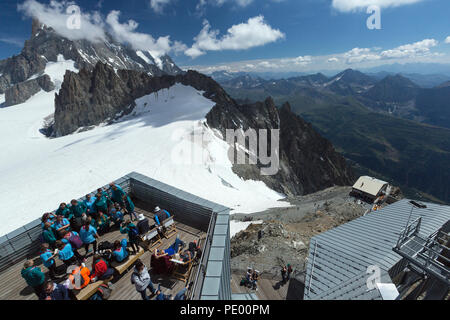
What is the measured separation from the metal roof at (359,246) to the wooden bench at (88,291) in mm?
8745

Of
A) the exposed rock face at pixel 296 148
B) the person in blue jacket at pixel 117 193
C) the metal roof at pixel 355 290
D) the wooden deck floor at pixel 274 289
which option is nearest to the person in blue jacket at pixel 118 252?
the person in blue jacket at pixel 117 193

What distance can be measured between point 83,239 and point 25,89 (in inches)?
9232

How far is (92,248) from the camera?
9.46 m

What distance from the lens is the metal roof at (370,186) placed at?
123 ft

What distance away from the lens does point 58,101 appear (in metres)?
103

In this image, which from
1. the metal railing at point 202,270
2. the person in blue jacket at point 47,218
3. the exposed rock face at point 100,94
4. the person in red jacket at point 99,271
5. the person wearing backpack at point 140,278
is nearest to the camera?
the metal railing at point 202,270

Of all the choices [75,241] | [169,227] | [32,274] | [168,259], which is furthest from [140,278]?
[75,241]

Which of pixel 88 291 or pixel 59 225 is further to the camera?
pixel 59 225

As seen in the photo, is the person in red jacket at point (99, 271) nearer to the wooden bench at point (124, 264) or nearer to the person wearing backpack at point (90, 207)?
the wooden bench at point (124, 264)

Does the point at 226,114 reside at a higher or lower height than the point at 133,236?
higher

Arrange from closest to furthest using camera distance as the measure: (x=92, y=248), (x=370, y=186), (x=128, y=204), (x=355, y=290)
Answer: (x=355, y=290) < (x=92, y=248) < (x=128, y=204) < (x=370, y=186)

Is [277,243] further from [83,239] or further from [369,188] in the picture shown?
[369,188]
